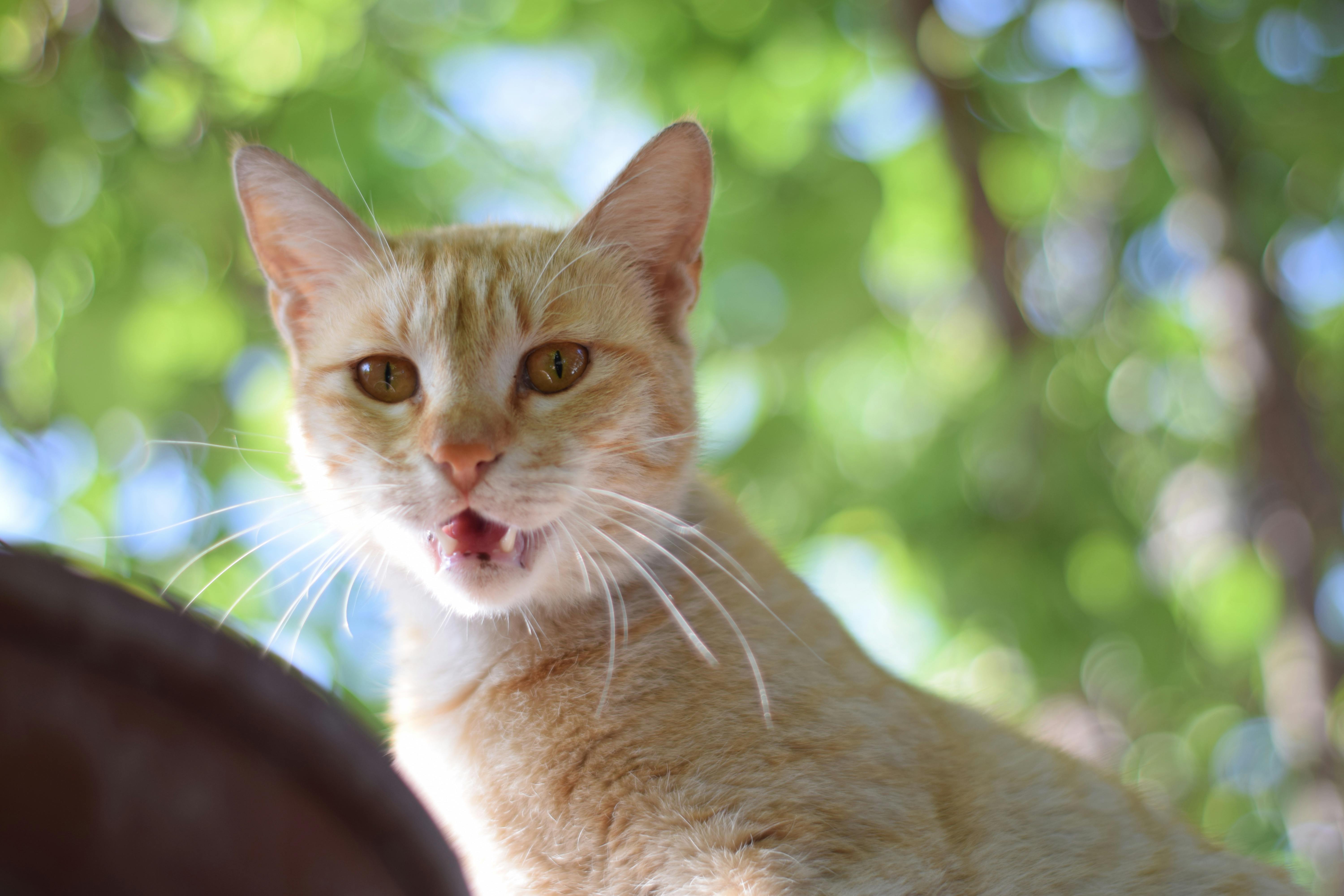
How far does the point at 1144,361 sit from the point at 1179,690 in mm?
1542

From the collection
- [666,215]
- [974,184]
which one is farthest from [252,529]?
[974,184]

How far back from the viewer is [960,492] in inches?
130

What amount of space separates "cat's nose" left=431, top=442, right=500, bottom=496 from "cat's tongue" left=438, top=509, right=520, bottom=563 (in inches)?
2.5

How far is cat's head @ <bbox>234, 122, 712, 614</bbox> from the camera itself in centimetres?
149

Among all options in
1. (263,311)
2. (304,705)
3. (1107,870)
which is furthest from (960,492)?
(304,705)

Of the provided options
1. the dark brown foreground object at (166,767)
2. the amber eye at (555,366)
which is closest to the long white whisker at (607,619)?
the amber eye at (555,366)

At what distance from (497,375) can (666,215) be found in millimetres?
537

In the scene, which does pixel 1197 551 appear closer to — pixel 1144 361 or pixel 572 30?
pixel 1144 361

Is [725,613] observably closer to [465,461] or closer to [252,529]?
[465,461]

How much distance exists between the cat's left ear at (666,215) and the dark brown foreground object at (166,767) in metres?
1.34

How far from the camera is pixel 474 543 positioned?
4.92 feet

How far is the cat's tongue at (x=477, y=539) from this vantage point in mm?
1484

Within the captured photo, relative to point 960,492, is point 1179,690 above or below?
below

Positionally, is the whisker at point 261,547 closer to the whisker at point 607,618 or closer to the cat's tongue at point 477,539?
the cat's tongue at point 477,539
